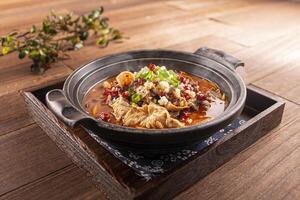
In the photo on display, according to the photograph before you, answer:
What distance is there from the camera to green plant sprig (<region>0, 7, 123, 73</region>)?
1680 millimetres

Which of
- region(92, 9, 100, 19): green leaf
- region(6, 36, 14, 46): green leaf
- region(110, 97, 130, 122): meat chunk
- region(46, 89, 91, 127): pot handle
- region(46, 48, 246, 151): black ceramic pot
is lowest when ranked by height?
region(6, 36, 14, 46): green leaf

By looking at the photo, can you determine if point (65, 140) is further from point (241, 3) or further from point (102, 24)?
point (241, 3)

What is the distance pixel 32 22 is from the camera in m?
2.29

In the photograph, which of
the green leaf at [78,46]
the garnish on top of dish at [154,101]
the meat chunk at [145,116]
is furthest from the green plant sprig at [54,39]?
the meat chunk at [145,116]

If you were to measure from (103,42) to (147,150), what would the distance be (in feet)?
3.68

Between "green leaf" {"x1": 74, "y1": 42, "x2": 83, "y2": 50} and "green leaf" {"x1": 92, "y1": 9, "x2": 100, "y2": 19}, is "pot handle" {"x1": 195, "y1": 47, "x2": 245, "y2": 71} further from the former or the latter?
"green leaf" {"x1": 92, "y1": 9, "x2": 100, "y2": 19}

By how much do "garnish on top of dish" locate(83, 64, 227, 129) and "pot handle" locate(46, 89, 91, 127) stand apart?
154mm

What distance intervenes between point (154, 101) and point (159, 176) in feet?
0.87

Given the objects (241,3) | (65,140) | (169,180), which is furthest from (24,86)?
(241,3)

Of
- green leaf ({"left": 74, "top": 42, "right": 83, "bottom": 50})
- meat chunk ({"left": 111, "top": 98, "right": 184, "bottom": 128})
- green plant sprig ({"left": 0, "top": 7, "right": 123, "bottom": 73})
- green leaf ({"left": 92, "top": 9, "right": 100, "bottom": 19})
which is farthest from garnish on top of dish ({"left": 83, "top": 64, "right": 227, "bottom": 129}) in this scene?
green leaf ({"left": 92, "top": 9, "right": 100, "bottom": 19})

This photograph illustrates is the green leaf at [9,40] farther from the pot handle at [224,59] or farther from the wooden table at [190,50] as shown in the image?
the pot handle at [224,59]

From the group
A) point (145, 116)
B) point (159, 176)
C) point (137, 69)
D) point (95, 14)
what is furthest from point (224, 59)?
point (95, 14)

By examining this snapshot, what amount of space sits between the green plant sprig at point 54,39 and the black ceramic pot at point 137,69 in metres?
0.54

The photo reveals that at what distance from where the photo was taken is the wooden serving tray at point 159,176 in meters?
0.88
